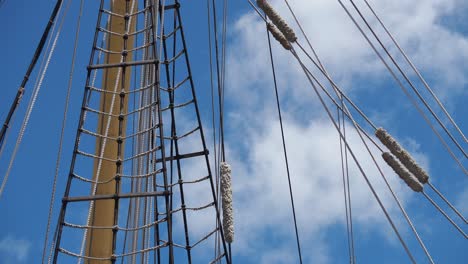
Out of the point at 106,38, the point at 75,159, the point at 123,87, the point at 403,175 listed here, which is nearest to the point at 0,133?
the point at 75,159

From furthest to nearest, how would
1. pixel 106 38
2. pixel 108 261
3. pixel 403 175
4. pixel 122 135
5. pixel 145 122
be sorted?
pixel 106 38
pixel 145 122
pixel 122 135
pixel 108 261
pixel 403 175

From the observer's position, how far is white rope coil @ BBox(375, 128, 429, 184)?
4.79m

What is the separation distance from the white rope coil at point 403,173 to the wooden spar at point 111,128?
7.28 ft

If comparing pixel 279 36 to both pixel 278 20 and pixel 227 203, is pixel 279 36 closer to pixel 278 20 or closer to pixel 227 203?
pixel 278 20

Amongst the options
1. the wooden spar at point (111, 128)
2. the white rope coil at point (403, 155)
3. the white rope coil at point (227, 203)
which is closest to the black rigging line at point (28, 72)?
the wooden spar at point (111, 128)

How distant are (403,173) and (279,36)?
190cm

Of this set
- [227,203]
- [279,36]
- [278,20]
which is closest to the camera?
[227,203]

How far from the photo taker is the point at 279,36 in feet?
20.1

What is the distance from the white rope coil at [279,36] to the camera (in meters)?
5.97

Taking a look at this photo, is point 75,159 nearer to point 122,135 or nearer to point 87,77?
point 122,135

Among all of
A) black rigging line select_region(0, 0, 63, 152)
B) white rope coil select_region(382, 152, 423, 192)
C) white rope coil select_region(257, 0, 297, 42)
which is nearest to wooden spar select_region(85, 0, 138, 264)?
black rigging line select_region(0, 0, 63, 152)

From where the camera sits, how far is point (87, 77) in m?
6.62

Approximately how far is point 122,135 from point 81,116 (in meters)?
0.42

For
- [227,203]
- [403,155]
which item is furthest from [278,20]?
[403,155]
